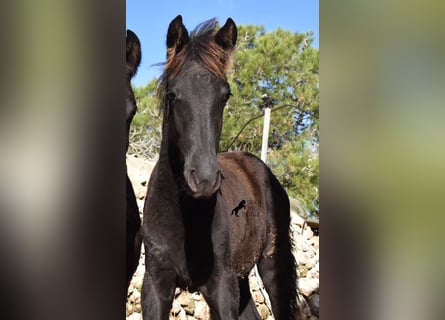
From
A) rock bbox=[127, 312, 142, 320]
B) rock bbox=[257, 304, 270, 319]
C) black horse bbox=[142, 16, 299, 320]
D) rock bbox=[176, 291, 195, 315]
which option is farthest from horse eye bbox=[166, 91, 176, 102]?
rock bbox=[257, 304, 270, 319]

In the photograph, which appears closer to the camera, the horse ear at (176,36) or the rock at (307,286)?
the horse ear at (176,36)

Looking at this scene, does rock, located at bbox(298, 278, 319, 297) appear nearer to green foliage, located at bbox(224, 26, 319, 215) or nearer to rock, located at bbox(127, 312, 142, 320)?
green foliage, located at bbox(224, 26, 319, 215)

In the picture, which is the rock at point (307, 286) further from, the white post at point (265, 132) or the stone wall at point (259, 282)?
the white post at point (265, 132)

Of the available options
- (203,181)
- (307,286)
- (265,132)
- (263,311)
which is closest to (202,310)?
(263,311)

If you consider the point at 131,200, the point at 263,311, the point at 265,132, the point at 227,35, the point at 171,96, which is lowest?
the point at 263,311

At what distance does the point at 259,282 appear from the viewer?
2467 mm

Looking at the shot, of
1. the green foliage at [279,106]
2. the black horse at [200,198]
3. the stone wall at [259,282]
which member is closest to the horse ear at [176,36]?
the black horse at [200,198]

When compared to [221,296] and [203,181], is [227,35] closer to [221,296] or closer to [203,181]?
[203,181]

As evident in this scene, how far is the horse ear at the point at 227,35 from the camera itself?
2.13 metres

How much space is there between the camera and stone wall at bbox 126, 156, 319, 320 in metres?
2.23

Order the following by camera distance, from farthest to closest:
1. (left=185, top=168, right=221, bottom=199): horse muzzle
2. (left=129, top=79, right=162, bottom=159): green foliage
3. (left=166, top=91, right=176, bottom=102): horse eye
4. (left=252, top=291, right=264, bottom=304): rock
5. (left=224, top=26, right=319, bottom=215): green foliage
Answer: (left=252, top=291, right=264, bottom=304): rock → (left=224, top=26, right=319, bottom=215): green foliage → (left=129, top=79, right=162, bottom=159): green foliage → (left=166, top=91, right=176, bottom=102): horse eye → (left=185, top=168, right=221, bottom=199): horse muzzle

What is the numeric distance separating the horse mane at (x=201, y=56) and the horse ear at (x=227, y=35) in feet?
0.06

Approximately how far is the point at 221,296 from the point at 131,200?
0.59 m

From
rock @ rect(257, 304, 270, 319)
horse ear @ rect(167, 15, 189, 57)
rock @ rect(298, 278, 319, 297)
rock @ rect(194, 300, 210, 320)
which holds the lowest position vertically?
rock @ rect(257, 304, 270, 319)
